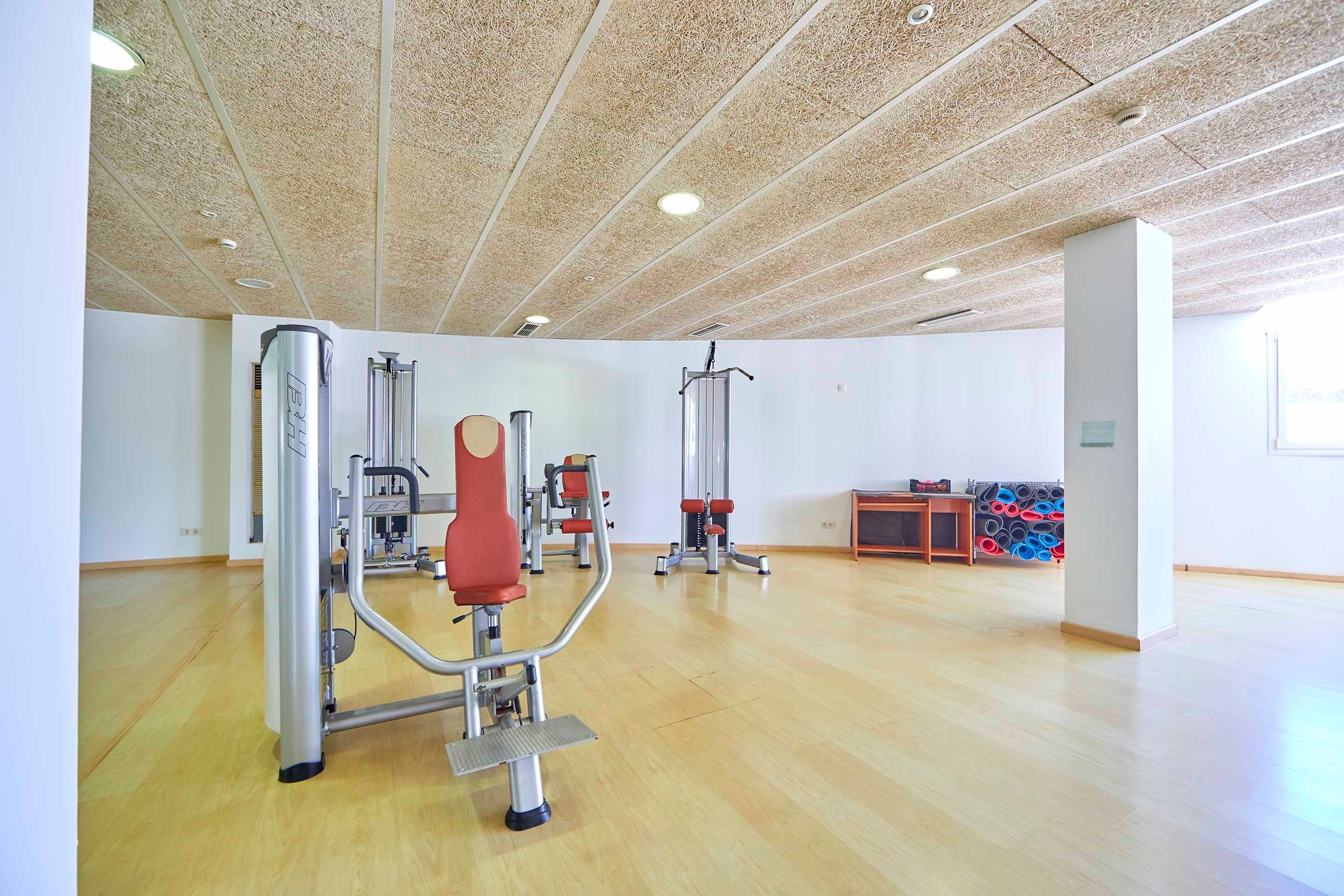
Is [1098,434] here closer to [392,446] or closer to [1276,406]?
[1276,406]

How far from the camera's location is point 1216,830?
1.71 m

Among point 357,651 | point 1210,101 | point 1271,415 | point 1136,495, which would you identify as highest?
point 1210,101

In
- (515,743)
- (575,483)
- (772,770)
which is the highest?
(575,483)

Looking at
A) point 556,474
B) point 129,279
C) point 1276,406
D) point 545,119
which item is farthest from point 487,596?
point 1276,406

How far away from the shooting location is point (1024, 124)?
7.91 ft

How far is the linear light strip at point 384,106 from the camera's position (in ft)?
6.09

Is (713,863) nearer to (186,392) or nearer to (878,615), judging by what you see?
(878,615)

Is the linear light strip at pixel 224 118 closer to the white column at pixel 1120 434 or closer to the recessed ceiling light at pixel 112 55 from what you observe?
the recessed ceiling light at pixel 112 55

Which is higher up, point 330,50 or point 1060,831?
point 330,50

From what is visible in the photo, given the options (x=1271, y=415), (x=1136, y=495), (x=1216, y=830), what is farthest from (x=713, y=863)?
(x=1271, y=415)

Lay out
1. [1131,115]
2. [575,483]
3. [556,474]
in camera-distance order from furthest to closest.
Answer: [575,483] → [556,474] → [1131,115]

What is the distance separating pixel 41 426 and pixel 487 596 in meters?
1.38

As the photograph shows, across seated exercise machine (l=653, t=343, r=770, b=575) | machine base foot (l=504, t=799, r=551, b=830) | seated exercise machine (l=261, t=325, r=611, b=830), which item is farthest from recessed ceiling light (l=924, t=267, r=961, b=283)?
machine base foot (l=504, t=799, r=551, b=830)

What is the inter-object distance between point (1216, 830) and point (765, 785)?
1.36 metres
